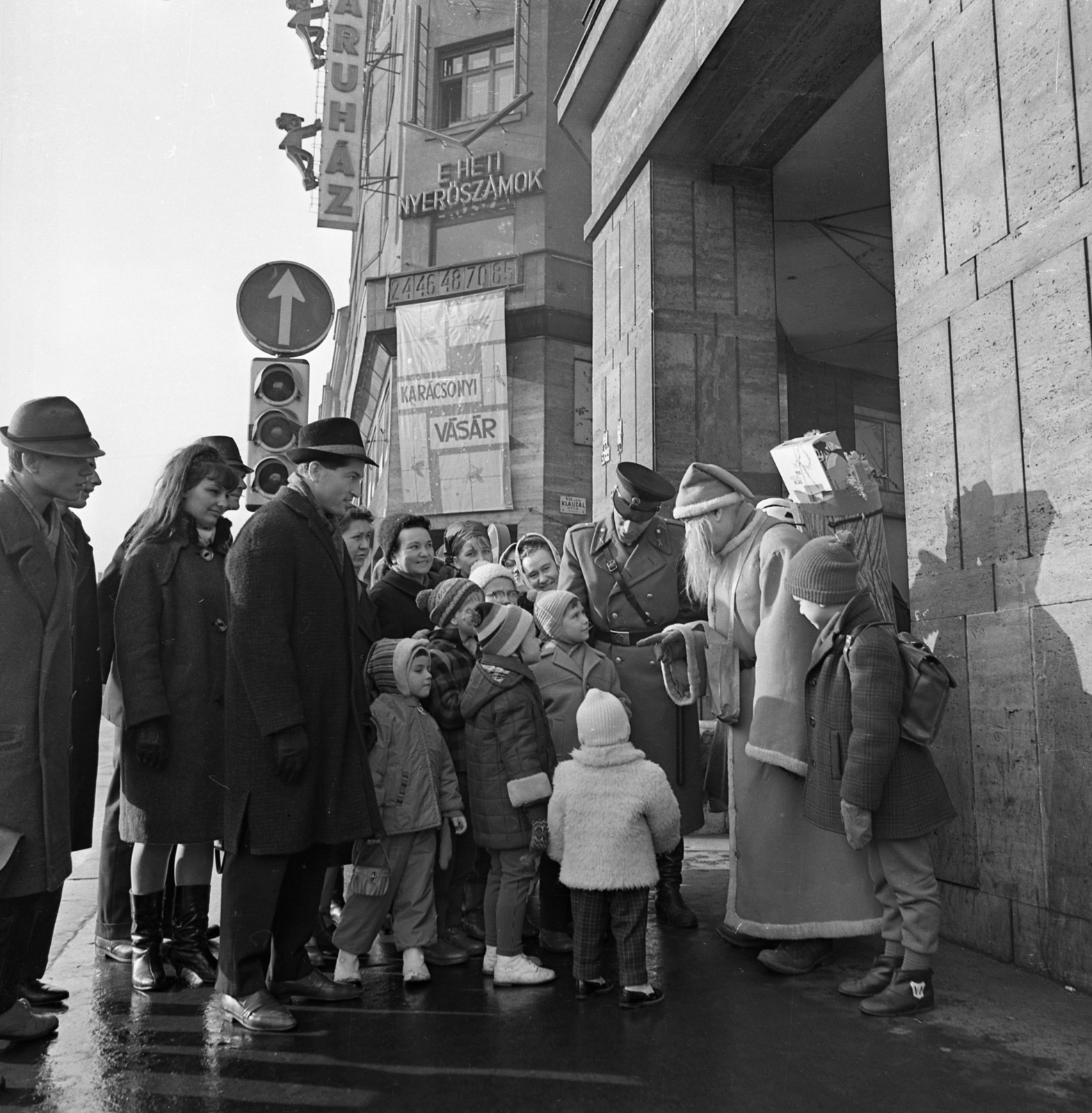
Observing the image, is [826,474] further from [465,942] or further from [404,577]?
[465,942]

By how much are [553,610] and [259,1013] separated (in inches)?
79.3

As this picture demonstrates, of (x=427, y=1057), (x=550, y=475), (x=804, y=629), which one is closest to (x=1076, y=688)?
(x=804, y=629)

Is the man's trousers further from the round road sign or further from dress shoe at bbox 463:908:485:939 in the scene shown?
the round road sign

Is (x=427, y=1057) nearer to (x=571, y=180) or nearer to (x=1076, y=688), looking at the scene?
(x=1076, y=688)

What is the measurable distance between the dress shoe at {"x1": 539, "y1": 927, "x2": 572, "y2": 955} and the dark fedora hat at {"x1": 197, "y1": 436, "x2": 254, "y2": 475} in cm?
245

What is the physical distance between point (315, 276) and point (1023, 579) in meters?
5.78

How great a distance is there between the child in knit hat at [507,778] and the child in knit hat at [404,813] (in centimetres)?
17

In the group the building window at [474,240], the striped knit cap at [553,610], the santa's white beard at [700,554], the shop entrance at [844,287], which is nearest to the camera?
the santa's white beard at [700,554]

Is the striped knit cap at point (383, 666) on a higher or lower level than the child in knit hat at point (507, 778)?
higher

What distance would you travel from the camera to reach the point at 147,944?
3973 mm

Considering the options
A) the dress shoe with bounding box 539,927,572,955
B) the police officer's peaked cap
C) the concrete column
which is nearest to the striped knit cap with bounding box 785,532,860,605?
the police officer's peaked cap

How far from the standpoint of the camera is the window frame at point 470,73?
22891 mm

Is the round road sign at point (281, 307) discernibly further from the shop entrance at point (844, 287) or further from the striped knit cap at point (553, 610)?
the striped knit cap at point (553, 610)

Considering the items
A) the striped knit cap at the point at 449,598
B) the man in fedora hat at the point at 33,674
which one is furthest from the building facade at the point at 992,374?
the man in fedora hat at the point at 33,674
